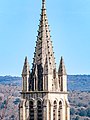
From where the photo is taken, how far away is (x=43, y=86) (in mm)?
61719

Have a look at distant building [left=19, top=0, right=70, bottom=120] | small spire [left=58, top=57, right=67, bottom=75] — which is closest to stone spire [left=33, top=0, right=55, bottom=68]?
distant building [left=19, top=0, right=70, bottom=120]

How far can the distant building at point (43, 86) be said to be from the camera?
61562mm

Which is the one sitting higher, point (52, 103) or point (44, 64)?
point (44, 64)

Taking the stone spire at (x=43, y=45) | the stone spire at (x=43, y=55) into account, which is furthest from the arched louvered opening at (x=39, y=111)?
the stone spire at (x=43, y=45)

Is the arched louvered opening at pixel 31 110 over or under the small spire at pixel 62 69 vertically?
under

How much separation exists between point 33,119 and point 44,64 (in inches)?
224

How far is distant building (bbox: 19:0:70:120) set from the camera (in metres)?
61.6

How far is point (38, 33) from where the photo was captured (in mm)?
63594

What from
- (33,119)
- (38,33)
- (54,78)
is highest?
(38,33)

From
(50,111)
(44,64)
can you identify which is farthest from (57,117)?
(44,64)

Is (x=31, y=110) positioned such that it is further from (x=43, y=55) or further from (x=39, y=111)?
(x=43, y=55)

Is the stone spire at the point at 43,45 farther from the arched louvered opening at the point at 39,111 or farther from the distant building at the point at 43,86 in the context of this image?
the arched louvered opening at the point at 39,111

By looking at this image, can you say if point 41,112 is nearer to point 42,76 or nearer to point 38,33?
point 42,76

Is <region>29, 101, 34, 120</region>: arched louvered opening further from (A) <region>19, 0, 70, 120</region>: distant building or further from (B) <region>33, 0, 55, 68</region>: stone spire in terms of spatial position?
(B) <region>33, 0, 55, 68</region>: stone spire
